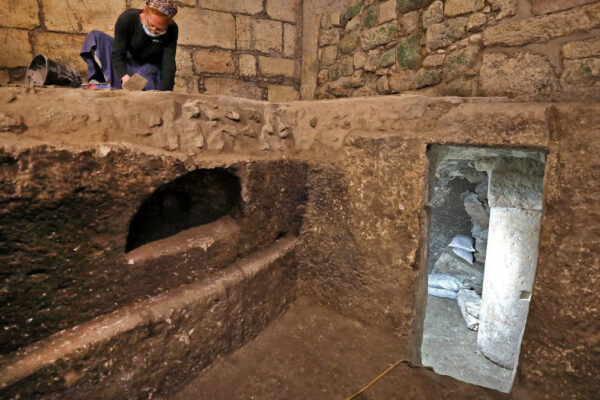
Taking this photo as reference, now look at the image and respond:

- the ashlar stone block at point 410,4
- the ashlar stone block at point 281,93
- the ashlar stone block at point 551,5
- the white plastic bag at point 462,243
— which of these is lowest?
the white plastic bag at point 462,243

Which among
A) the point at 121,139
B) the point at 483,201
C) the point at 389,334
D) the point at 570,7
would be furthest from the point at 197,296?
the point at 483,201

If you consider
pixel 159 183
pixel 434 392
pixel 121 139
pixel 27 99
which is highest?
pixel 27 99

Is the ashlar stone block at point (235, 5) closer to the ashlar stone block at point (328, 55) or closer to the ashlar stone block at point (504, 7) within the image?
the ashlar stone block at point (328, 55)

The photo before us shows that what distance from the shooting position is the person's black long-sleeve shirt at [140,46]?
6.82 ft

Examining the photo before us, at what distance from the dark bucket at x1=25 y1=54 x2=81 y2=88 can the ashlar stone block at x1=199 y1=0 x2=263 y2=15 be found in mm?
2410

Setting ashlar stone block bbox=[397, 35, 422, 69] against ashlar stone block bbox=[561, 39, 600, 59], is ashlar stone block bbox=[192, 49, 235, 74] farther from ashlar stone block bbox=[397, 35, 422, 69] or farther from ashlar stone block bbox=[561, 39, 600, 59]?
ashlar stone block bbox=[561, 39, 600, 59]

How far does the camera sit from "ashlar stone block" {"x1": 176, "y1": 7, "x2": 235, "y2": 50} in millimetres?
3400

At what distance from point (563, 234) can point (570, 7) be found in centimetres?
125

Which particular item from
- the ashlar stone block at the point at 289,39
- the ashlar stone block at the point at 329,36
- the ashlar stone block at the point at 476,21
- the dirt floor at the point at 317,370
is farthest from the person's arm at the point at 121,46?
the ashlar stone block at the point at 476,21

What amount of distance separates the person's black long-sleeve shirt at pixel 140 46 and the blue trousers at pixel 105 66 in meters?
0.05

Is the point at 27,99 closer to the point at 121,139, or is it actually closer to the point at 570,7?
the point at 121,139

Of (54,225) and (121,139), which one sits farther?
(121,139)

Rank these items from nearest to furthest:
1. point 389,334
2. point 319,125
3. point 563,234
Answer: point 563,234, point 389,334, point 319,125

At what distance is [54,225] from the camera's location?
0.95 meters
